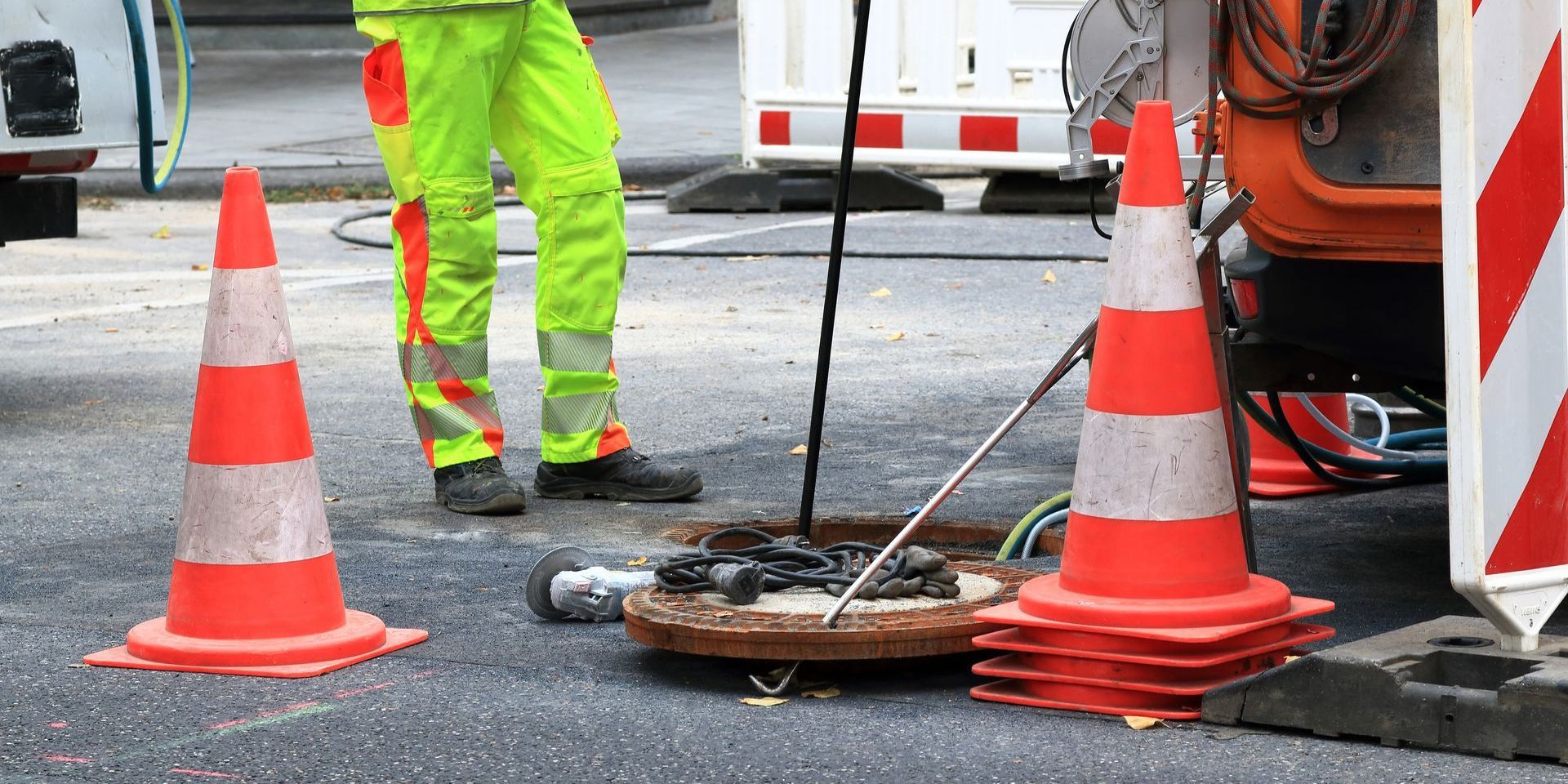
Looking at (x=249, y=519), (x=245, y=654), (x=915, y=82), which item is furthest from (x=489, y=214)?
(x=915, y=82)

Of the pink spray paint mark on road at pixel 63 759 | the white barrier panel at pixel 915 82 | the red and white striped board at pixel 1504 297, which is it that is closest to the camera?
the red and white striped board at pixel 1504 297

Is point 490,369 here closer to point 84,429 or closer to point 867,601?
point 84,429

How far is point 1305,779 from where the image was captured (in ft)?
9.66

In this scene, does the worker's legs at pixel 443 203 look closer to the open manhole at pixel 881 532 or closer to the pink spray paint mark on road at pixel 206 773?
the open manhole at pixel 881 532

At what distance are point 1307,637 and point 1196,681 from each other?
0.21 metres

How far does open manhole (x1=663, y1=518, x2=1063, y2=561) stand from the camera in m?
4.66

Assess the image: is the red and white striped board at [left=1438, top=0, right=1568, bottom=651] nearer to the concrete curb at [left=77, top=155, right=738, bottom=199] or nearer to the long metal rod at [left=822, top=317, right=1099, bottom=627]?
the long metal rod at [left=822, top=317, right=1099, bottom=627]

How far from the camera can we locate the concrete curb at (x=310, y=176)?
1385cm

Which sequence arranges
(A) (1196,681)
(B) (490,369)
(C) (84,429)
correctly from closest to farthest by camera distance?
(A) (1196,681) < (C) (84,429) < (B) (490,369)

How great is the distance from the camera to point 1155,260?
3340 mm

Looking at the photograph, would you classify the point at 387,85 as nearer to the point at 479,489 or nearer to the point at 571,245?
the point at 571,245

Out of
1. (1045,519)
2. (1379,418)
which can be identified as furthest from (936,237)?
(1045,519)

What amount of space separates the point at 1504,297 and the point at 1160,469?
0.58m

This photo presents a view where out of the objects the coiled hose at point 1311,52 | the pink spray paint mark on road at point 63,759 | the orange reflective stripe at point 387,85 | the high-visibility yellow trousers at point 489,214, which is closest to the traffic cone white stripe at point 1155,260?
the coiled hose at point 1311,52
